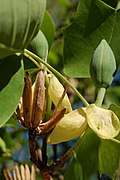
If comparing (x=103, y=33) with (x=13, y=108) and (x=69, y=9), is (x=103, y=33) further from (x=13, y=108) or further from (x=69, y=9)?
(x=69, y=9)

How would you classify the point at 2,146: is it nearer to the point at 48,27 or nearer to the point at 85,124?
the point at 48,27

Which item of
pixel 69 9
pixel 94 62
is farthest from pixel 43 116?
pixel 69 9

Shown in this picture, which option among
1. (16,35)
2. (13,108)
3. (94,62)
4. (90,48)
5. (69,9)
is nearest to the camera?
(16,35)

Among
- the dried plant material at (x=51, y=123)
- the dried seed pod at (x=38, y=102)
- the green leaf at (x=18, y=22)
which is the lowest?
the dried plant material at (x=51, y=123)

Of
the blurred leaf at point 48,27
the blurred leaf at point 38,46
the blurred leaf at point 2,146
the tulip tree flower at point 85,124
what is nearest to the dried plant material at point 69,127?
the tulip tree flower at point 85,124

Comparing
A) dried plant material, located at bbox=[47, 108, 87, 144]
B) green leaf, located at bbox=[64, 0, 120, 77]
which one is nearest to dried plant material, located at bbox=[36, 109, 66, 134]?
dried plant material, located at bbox=[47, 108, 87, 144]

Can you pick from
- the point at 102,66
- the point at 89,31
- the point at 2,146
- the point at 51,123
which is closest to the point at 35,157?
the point at 51,123

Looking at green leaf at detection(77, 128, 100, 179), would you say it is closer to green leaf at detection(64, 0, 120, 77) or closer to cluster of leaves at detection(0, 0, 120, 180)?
cluster of leaves at detection(0, 0, 120, 180)

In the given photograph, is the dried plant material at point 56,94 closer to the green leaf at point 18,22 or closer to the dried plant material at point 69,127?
the dried plant material at point 69,127
